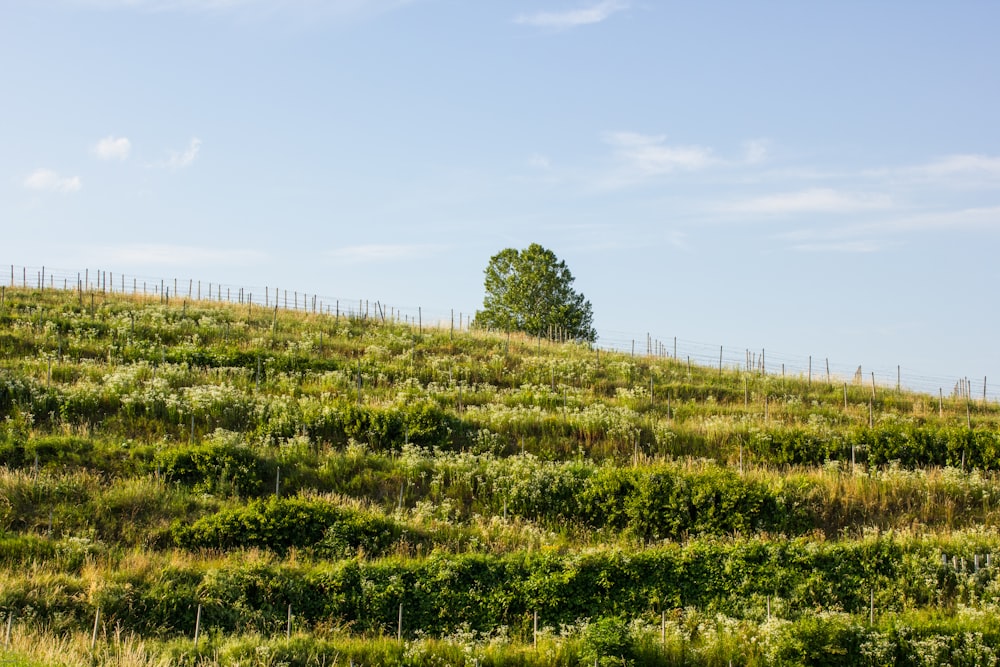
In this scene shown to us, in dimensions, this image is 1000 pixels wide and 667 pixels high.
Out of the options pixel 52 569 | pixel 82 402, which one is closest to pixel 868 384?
pixel 82 402

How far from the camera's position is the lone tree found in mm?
69938

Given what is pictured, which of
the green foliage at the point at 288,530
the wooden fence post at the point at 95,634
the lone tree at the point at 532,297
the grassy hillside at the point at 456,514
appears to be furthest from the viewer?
the lone tree at the point at 532,297

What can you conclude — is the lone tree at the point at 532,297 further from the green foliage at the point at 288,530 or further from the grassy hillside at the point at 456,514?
the green foliage at the point at 288,530

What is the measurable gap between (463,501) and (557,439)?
6103 mm

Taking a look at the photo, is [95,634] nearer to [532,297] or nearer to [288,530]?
[288,530]

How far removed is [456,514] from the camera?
26.1 m

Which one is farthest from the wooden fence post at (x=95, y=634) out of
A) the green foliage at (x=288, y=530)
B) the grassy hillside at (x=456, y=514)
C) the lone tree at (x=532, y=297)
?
the lone tree at (x=532, y=297)

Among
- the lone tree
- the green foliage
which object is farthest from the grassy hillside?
the lone tree

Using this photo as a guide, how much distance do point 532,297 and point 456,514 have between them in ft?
151

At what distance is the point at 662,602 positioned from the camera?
21.6 m

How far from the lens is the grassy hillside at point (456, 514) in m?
18.3

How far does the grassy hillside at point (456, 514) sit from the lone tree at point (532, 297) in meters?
27.4

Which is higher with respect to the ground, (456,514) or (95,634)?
(456,514)

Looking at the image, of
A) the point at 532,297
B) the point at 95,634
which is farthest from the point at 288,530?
the point at 532,297
